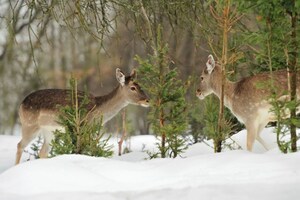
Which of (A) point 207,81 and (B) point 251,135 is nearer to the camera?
(B) point 251,135

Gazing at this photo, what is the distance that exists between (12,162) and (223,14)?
18.5ft

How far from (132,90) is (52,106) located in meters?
1.28

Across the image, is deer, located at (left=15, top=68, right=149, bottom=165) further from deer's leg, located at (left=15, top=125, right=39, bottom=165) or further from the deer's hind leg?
the deer's hind leg

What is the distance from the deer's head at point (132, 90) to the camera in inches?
352

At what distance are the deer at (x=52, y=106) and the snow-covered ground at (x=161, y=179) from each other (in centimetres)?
332

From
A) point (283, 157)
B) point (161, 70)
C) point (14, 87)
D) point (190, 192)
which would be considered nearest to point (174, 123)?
point (161, 70)

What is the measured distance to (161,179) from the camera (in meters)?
4.66

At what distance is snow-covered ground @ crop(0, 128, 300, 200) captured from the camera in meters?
4.21

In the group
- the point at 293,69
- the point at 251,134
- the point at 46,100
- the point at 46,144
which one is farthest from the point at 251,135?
the point at 46,144

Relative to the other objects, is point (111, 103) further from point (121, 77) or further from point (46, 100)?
point (46, 100)

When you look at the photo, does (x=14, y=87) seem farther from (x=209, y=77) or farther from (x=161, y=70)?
(x=161, y=70)

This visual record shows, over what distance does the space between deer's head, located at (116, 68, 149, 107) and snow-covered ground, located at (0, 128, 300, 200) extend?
3.63 metres

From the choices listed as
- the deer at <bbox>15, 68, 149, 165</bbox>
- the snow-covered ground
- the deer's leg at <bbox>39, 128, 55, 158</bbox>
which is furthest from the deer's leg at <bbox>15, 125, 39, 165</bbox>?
the snow-covered ground

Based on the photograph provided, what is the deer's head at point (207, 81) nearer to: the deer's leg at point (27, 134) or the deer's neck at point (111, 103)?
the deer's neck at point (111, 103)
